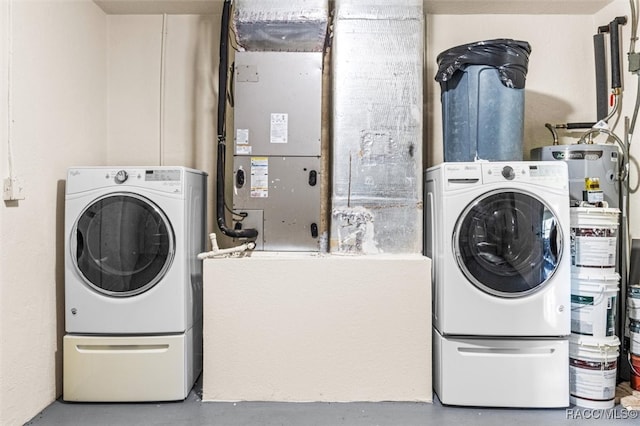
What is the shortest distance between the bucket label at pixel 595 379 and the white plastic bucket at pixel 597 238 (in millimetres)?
460

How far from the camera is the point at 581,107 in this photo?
2900mm

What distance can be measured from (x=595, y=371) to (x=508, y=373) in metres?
0.44

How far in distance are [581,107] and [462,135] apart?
44.5 inches

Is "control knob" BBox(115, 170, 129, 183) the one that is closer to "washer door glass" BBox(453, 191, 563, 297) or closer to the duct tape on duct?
the duct tape on duct

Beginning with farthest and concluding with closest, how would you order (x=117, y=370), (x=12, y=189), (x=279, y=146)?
1. (x=279, y=146)
2. (x=117, y=370)
3. (x=12, y=189)

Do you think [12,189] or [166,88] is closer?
[12,189]

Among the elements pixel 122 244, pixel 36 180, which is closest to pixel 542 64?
pixel 122 244

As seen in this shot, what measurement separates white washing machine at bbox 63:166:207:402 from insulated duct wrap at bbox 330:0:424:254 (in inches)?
35.1

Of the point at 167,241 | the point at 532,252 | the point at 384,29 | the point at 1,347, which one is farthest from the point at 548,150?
the point at 1,347

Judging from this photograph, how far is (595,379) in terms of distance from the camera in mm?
2156

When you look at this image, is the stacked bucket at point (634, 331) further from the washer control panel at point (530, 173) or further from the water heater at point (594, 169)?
the washer control panel at point (530, 173)

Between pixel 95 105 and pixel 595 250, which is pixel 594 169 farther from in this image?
pixel 95 105

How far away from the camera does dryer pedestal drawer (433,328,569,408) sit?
7.04ft

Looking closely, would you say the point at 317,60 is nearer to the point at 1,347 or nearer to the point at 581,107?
the point at 581,107
